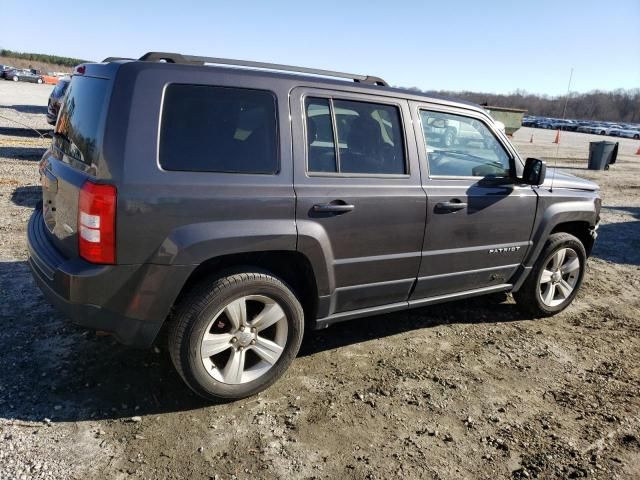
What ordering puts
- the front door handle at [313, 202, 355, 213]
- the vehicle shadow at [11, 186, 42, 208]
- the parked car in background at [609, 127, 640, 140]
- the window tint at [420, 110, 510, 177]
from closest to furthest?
1. the front door handle at [313, 202, 355, 213]
2. the window tint at [420, 110, 510, 177]
3. the vehicle shadow at [11, 186, 42, 208]
4. the parked car in background at [609, 127, 640, 140]

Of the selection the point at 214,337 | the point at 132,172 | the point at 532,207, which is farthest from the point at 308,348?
the point at 532,207

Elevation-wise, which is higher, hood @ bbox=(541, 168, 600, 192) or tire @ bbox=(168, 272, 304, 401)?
hood @ bbox=(541, 168, 600, 192)

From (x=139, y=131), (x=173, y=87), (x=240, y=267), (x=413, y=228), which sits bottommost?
(x=240, y=267)

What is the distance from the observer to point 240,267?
9.84ft

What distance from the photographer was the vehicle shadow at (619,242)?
6965 mm

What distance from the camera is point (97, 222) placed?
2566mm

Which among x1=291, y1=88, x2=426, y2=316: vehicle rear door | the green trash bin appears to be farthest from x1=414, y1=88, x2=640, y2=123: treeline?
x1=291, y1=88, x2=426, y2=316: vehicle rear door

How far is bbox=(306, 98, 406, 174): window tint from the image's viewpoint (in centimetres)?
321

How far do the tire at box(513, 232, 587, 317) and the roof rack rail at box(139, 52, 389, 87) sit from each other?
2165 millimetres

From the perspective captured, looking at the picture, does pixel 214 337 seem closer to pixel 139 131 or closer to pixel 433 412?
pixel 139 131

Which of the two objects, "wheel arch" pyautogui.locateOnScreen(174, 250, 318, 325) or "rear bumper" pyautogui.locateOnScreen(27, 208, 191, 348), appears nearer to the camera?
"rear bumper" pyautogui.locateOnScreen(27, 208, 191, 348)

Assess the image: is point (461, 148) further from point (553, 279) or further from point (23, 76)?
point (23, 76)

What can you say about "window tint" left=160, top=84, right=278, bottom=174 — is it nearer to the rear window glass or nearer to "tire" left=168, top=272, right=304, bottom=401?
the rear window glass

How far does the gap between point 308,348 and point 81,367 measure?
5.21 ft
